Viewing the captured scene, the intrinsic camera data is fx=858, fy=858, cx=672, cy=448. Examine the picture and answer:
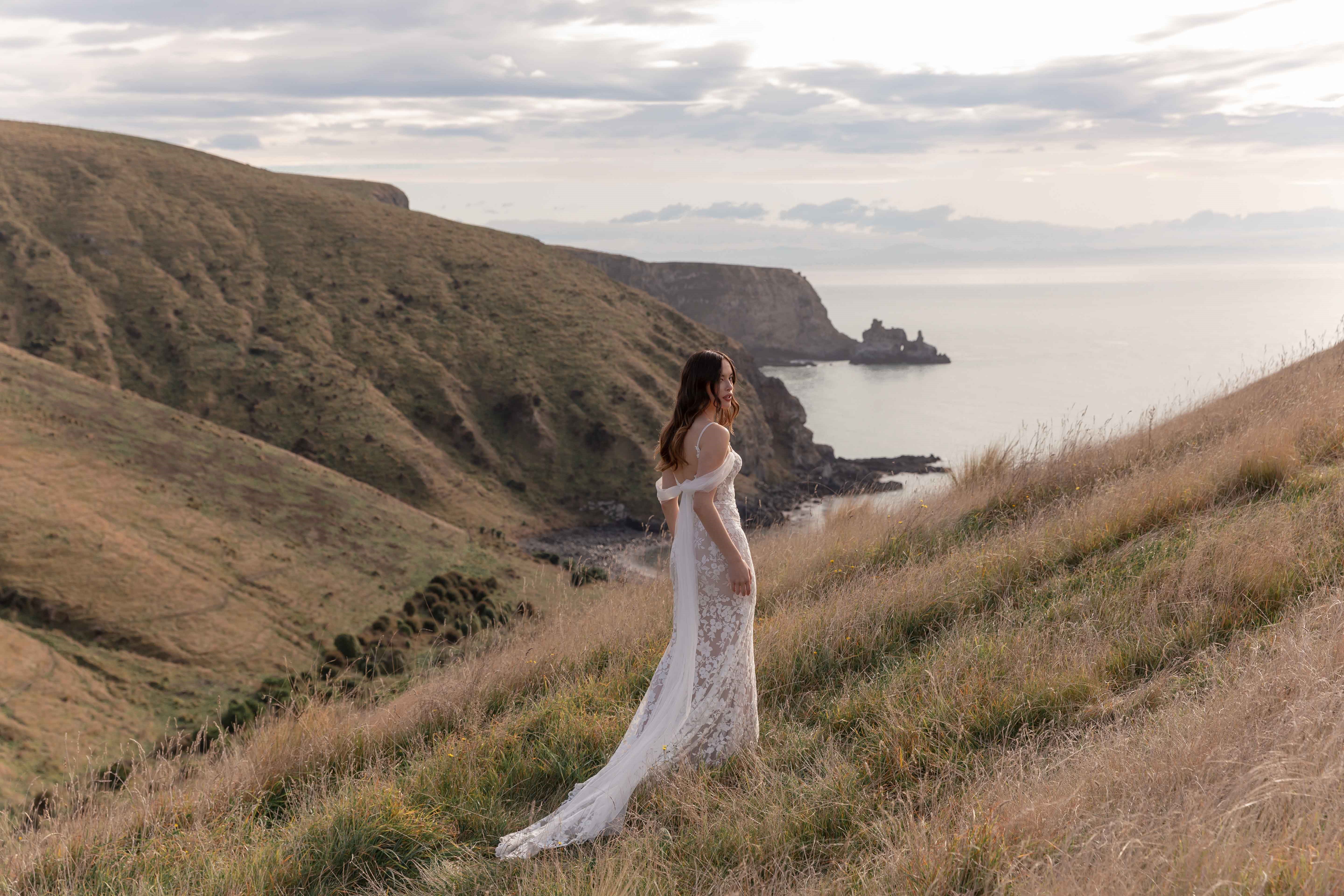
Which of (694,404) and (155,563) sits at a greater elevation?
(694,404)

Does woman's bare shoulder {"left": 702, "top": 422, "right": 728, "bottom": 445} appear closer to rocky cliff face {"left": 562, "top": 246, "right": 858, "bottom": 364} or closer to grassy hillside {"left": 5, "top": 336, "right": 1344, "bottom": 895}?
grassy hillside {"left": 5, "top": 336, "right": 1344, "bottom": 895}

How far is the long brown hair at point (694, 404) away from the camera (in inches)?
188

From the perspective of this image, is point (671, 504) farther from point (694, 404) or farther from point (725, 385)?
point (725, 385)

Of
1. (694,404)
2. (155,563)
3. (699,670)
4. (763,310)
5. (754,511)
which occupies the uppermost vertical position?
(763,310)

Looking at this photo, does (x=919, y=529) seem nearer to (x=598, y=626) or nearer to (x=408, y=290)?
(x=598, y=626)

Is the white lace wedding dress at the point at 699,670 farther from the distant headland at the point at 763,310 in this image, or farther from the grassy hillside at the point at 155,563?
the distant headland at the point at 763,310

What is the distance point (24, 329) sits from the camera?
67.2m

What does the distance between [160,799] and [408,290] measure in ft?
271

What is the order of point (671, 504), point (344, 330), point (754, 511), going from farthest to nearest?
point (344, 330)
point (754, 511)
point (671, 504)

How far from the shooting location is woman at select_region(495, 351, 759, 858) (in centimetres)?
473

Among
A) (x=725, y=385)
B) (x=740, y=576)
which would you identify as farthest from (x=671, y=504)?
(x=725, y=385)

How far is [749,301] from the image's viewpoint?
Result: 179 m

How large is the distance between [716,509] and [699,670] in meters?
0.93

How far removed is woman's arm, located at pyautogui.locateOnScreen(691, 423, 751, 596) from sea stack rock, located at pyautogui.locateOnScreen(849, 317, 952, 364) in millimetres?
173829
